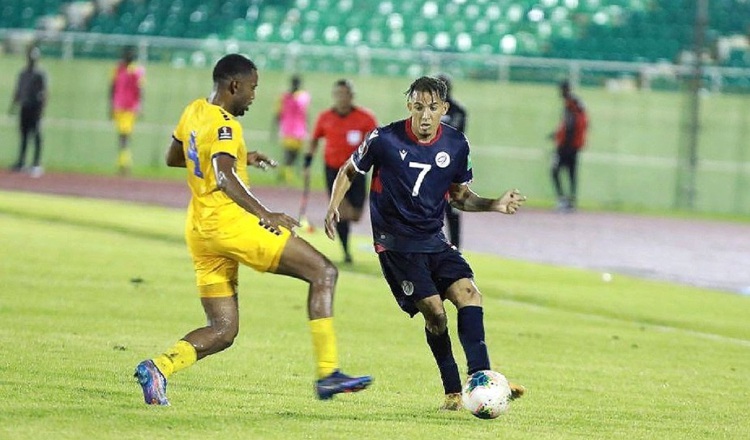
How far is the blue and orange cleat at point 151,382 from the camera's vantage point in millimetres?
8430

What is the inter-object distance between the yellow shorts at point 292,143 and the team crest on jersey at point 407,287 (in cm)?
2418

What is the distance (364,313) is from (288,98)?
1897 cm

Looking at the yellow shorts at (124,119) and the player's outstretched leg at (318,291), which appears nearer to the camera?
the player's outstretched leg at (318,291)

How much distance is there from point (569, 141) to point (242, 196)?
2261 cm

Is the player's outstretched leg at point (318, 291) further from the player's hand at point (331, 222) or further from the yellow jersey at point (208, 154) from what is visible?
the yellow jersey at point (208, 154)

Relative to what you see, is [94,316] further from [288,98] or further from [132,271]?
[288,98]

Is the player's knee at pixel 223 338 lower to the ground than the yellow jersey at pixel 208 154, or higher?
lower

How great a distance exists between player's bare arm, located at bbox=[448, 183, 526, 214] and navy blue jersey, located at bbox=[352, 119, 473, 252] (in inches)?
6.3

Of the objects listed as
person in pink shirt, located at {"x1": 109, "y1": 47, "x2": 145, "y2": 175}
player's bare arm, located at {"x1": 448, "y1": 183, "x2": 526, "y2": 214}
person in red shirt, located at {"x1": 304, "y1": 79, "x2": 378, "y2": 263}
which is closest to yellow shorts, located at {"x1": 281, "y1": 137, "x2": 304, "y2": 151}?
person in pink shirt, located at {"x1": 109, "y1": 47, "x2": 145, "y2": 175}

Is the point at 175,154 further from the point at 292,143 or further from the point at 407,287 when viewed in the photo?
the point at 292,143

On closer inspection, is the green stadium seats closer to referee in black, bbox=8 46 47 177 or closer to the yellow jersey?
referee in black, bbox=8 46 47 177

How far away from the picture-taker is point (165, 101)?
35.7 meters

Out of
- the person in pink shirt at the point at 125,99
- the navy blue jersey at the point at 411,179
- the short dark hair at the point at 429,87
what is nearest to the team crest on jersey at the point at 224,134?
the navy blue jersey at the point at 411,179

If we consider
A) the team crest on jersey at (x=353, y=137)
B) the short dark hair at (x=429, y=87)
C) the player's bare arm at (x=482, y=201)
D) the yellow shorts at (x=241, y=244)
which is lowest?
the team crest on jersey at (x=353, y=137)
